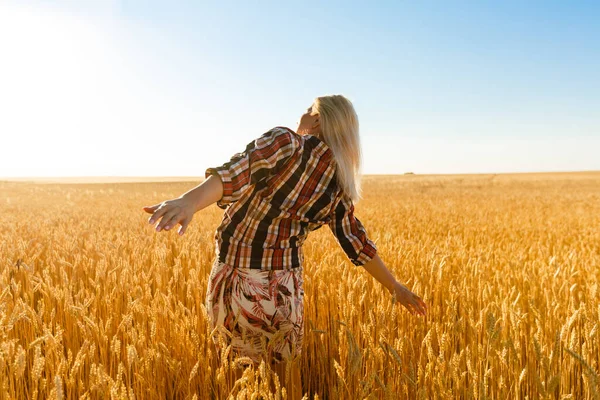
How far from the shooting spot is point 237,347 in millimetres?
1703

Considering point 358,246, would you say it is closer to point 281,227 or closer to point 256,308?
point 281,227

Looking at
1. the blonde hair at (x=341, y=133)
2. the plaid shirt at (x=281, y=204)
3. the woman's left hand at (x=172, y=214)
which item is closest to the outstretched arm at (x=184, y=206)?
the woman's left hand at (x=172, y=214)

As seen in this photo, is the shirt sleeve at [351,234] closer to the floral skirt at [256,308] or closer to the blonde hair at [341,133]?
the blonde hair at [341,133]

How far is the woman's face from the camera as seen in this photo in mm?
1708

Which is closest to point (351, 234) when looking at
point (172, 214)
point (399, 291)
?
point (399, 291)

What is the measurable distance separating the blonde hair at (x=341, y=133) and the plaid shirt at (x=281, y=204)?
37mm

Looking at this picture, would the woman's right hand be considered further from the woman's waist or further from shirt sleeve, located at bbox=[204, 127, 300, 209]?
shirt sleeve, located at bbox=[204, 127, 300, 209]

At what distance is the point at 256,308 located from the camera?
1.66m

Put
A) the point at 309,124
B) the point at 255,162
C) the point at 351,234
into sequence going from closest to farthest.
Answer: the point at 255,162 < the point at 309,124 < the point at 351,234

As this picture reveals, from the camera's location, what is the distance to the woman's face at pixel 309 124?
1708 mm

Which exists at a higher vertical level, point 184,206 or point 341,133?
point 341,133

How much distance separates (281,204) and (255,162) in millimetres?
273

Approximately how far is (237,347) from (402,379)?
0.65m

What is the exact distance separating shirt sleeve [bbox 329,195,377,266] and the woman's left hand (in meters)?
0.82
